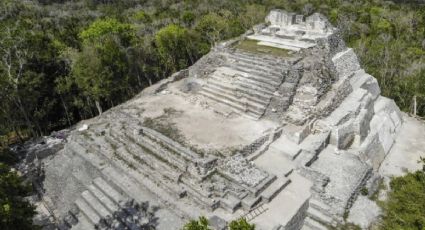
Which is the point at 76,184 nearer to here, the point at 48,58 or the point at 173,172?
the point at 173,172

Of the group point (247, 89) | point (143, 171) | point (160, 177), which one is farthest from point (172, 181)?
point (247, 89)

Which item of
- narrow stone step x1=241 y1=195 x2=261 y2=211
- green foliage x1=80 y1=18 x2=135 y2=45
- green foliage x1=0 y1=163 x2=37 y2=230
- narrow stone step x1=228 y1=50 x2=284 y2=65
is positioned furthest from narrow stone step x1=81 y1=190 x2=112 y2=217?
green foliage x1=80 y1=18 x2=135 y2=45

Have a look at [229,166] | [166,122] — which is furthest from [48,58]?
[229,166]

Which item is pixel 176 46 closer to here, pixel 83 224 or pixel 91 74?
pixel 91 74

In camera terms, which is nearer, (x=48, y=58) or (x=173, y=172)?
(x=173, y=172)

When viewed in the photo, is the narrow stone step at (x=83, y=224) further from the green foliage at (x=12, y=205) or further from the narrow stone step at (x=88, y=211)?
the green foliage at (x=12, y=205)
